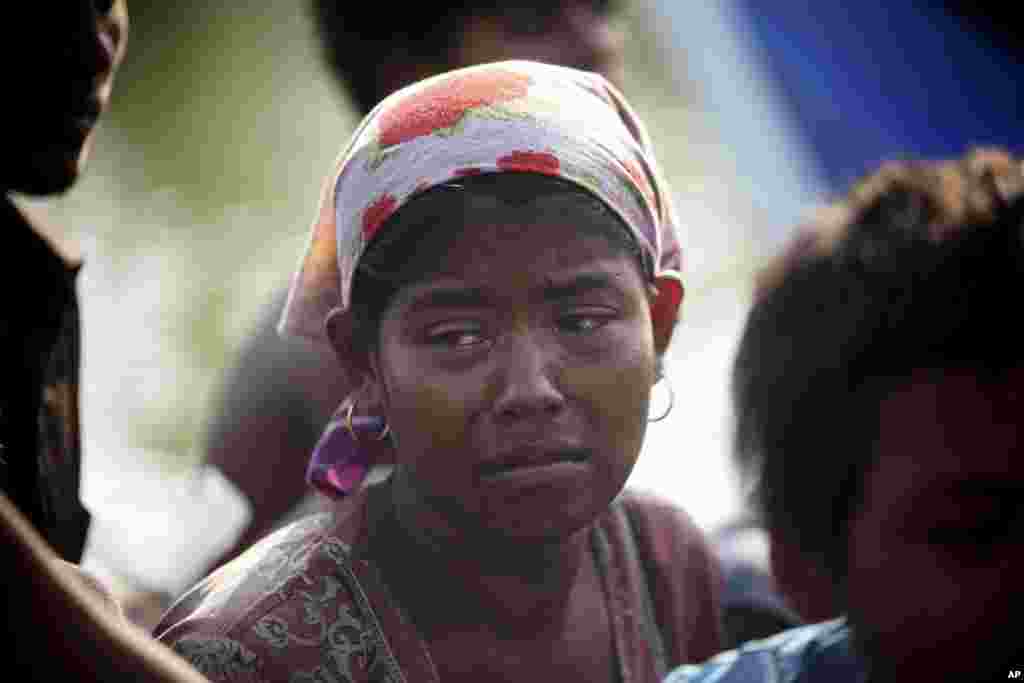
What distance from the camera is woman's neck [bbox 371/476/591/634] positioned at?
240 cm

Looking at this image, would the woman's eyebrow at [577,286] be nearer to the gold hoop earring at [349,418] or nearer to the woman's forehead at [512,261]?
the woman's forehead at [512,261]

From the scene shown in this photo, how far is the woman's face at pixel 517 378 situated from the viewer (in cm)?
226

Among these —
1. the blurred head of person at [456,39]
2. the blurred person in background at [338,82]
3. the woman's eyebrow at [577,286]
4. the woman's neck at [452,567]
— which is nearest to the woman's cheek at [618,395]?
the woman's eyebrow at [577,286]

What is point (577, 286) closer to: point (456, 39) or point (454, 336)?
point (454, 336)

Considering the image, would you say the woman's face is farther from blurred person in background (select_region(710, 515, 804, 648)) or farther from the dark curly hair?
blurred person in background (select_region(710, 515, 804, 648))

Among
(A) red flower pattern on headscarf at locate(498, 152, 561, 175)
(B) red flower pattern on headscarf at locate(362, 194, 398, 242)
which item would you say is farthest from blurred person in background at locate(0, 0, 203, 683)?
(A) red flower pattern on headscarf at locate(498, 152, 561, 175)

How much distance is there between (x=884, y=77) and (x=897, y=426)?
3574mm

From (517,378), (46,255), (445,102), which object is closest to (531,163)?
(445,102)

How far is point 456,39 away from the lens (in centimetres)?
422

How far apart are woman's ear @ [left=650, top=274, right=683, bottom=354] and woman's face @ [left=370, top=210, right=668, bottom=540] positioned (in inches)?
6.7

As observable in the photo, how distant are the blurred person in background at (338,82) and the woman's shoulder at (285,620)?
1109 mm

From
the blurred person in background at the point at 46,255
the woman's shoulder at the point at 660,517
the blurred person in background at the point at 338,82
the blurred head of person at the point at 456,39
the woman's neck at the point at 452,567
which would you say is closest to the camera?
the woman's neck at the point at 452,567

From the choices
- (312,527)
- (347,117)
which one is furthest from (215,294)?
(312,527)

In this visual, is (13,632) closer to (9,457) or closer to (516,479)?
(516,479)
